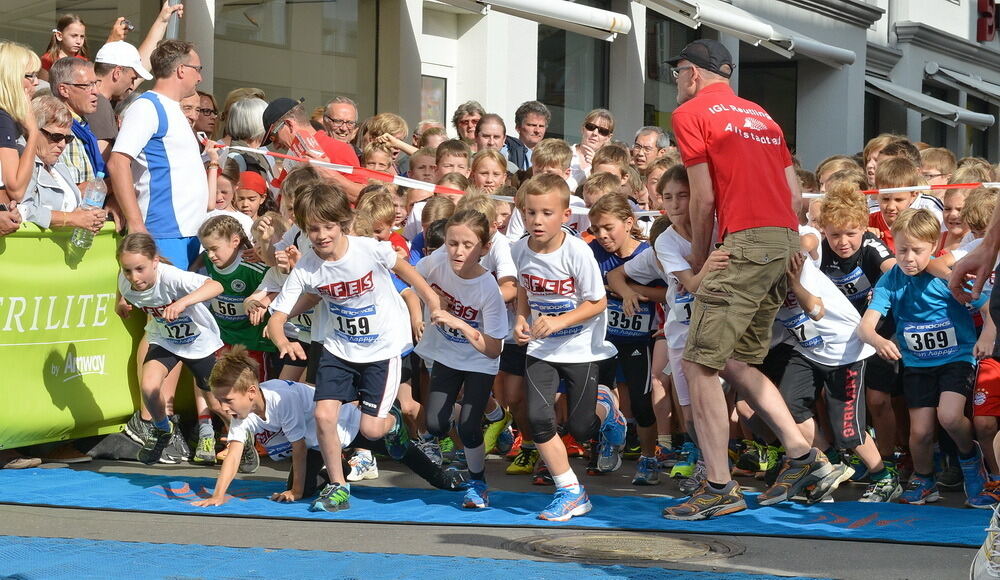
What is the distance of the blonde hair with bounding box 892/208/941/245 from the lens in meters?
7.09

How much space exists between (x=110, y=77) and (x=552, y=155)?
302cm

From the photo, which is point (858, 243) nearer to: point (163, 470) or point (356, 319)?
point (356, 319)

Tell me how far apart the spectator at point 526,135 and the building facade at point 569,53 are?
2885mm

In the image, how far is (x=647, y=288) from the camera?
8039 mm

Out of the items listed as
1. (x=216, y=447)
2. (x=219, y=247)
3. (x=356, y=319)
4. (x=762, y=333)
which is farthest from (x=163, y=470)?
(x=762, y=333)

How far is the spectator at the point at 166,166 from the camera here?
27.7 feet

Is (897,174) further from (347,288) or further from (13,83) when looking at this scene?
(13,83)

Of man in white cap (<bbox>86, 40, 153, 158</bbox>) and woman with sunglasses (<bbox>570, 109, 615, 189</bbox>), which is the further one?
woman with sunglasses (<bbox>570, 109, 615, 189</bbox>)

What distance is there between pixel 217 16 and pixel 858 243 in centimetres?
786

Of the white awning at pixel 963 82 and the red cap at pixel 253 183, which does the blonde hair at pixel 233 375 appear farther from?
the white awning at pixel 963 82

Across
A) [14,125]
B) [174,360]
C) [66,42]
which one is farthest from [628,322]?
[66,42]

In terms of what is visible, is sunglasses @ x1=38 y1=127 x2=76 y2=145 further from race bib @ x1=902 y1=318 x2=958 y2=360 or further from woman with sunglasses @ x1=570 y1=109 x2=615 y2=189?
race bib @ x1=902 y1=318 x2=958 y2=360

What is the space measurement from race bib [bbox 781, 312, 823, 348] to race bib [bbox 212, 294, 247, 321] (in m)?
3.50

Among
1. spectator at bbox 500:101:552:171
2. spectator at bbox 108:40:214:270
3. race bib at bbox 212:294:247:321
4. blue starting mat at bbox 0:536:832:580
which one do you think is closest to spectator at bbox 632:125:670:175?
spectator at bbox 500:101:552:171
